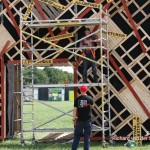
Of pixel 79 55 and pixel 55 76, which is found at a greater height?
pixel 55 76

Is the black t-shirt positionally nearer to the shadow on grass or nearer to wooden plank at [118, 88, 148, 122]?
the shadow on grass

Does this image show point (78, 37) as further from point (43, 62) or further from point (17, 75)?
point (17, 75)

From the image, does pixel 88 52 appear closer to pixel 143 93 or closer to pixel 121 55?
pixel 121 55

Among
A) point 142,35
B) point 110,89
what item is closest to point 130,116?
point 110,89

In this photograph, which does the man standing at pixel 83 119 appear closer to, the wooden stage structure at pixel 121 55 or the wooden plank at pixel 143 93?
the wooden stage structure at pixel 121 55

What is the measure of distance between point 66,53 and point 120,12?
6.36 ft

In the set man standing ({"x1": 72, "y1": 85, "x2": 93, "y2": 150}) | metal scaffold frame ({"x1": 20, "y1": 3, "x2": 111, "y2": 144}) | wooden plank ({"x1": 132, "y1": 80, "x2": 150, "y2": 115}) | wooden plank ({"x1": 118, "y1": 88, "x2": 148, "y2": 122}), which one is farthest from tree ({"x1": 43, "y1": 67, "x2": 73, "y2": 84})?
man standing ({"x1": 72, "y1": 85, "x2": 93, "y2": 150})

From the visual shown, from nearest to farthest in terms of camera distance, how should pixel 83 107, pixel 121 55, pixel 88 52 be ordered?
pixel 83 107 < pixel 88 52 < pixel 121 55

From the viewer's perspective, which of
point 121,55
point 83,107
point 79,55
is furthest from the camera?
point 121,55

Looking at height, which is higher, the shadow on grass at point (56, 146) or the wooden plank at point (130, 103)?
the wooden plank at point (130, 103)

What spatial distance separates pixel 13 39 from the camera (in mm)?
14680

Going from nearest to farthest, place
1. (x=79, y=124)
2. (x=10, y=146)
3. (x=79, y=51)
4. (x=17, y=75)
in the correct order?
(x=79, y=124) → (x=10, y=146) → (x=79, y=51) → (x=17, y=75)

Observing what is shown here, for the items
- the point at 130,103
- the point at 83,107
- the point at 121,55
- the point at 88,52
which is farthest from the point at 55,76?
the point at 83,107

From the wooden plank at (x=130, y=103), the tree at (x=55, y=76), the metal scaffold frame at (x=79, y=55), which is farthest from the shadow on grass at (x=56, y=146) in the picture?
the tree at (x=55, y=76)
